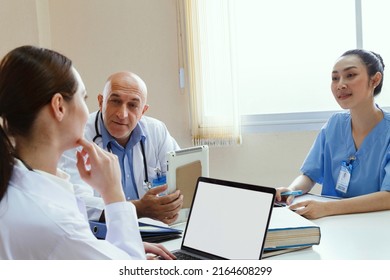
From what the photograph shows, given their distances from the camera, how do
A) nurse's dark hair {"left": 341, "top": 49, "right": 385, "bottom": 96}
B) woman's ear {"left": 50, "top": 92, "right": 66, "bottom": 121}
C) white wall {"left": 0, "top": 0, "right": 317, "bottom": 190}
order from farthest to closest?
white wall {"left": 0, "top": 0, "right": 317, "bottom": 190}, nurse's dark hair {"left": 341, "top": 49, "right": 385, "bottom": 96}, woman's ear {"left": 50, "top": 92, "right": 66, "bottom": 121}

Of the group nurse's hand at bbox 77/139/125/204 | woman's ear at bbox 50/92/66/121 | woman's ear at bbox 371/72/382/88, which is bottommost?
nurse's hand at bbox 77/139/125/204

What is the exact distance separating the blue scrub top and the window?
94 centimetres

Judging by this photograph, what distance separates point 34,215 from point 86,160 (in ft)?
1.05

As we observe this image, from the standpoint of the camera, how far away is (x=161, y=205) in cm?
156

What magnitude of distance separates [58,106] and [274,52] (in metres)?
2.30

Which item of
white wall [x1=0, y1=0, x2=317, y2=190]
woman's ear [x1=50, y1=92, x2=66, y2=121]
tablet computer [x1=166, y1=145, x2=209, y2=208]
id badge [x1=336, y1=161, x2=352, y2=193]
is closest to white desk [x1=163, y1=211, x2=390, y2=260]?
tablet computer [x1=166, y1=145, x2=209, y2=208]

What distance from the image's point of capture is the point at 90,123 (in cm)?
200

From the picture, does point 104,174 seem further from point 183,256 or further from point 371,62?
point 371,62

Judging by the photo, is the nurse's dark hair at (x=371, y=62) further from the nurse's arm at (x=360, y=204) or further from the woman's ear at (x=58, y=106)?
the woman's ear at (x=58, y=106)

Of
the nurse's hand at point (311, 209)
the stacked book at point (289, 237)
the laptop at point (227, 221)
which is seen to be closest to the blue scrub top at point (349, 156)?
the nurse's hand at point (311, 209)

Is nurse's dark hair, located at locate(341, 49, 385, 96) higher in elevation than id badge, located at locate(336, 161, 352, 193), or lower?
higher

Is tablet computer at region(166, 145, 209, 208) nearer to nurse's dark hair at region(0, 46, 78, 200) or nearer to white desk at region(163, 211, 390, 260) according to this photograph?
white desk at region(163, 211, 390, 260)

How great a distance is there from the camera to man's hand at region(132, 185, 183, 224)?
1552 mm
